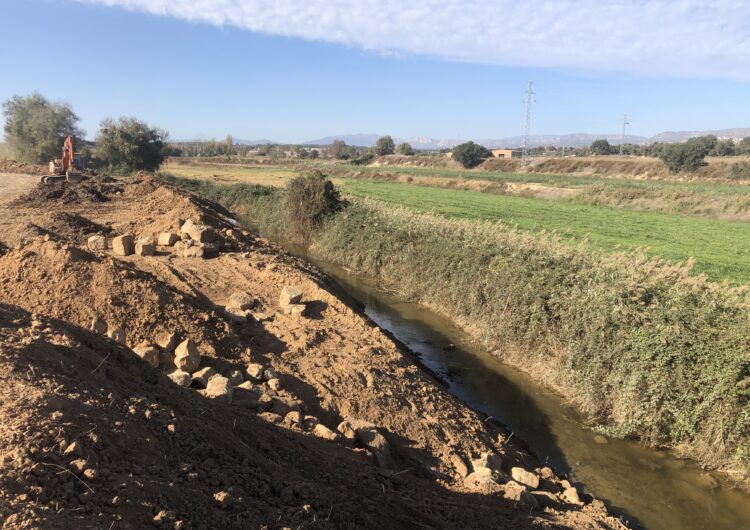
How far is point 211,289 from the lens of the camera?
11.9 metres

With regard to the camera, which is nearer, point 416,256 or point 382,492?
point 382,492

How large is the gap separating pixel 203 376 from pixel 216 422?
2.27 metres

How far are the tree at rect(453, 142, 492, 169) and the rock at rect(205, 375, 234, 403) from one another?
9682 cm

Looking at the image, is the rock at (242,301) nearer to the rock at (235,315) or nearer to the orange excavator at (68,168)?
the rock at (235,315)

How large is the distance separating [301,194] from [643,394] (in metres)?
19.3

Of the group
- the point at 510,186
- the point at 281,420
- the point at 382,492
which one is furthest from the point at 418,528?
the point at 510,186

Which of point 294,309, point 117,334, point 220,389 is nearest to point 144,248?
point 294,309

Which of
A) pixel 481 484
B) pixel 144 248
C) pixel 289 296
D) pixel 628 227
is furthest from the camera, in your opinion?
pixel 628 227

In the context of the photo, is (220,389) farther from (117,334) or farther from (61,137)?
(61,137)

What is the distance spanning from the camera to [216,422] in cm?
523

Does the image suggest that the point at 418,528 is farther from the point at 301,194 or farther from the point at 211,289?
the point at 301,194

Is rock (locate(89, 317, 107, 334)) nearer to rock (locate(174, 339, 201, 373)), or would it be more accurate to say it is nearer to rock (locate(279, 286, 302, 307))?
rock (locate(174, 339, 201, 373))

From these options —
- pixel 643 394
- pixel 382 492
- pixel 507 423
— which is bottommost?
pixel 507 423

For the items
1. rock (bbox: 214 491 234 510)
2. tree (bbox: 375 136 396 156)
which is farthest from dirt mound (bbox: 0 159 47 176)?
tree (bbox: 375 136 396 156)
